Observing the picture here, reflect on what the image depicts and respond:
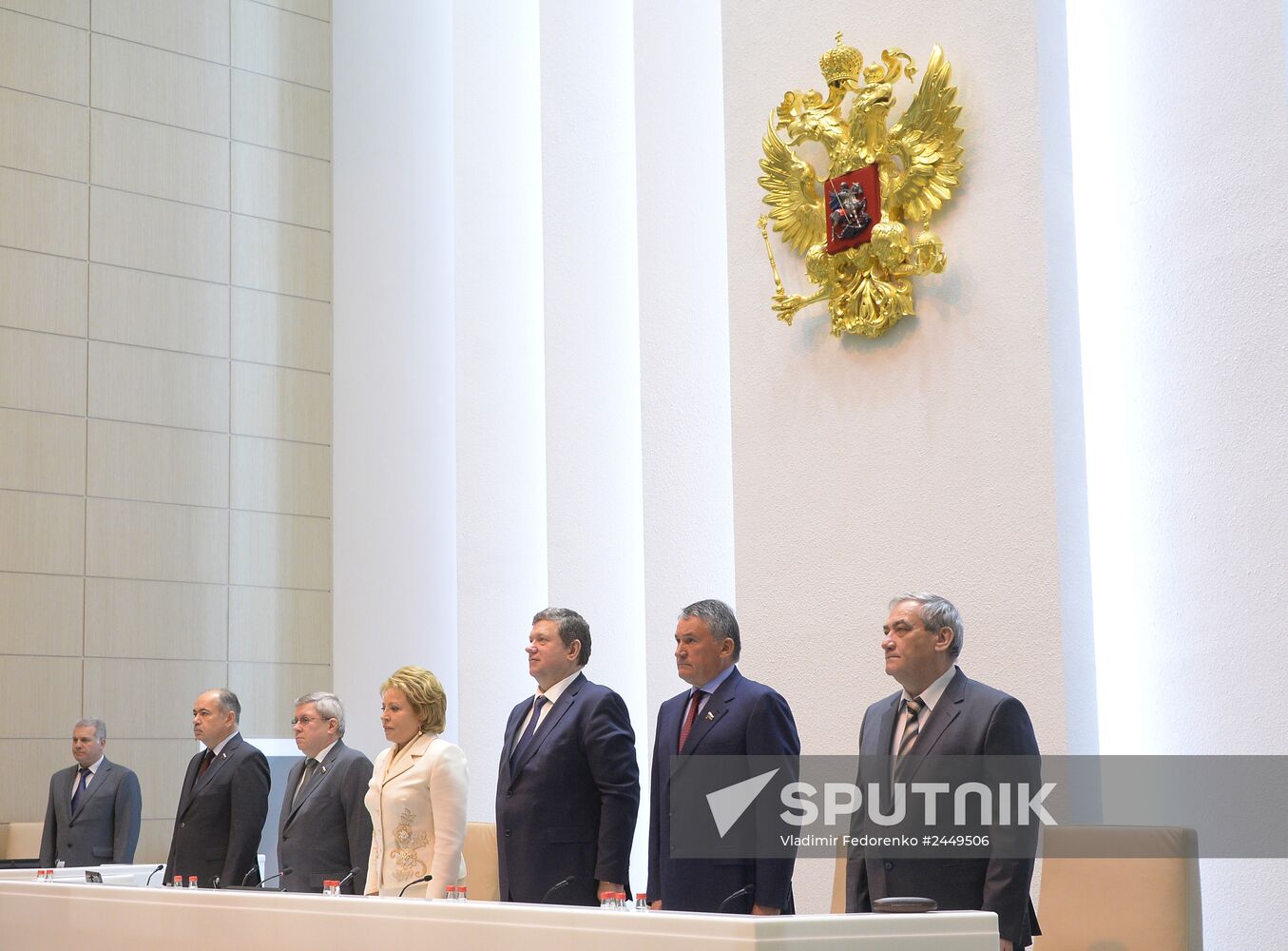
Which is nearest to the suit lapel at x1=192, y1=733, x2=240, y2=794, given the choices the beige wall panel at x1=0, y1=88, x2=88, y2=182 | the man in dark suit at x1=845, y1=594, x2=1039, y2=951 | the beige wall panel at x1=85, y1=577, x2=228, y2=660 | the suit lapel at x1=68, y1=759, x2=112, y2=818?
the suit lapel at x1=68, y1=759, x2=112, y2=818

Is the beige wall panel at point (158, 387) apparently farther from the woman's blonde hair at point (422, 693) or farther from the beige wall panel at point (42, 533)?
the woman's blonde hair at point (422, 693)

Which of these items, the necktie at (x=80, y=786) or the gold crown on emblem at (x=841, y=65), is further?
the necktie at (x=80, y=786)

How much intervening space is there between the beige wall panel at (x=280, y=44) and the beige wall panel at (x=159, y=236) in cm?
107

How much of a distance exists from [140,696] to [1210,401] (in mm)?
6463

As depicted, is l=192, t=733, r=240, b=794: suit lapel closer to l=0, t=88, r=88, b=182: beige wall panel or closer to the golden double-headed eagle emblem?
the golden double-headed eagle emblem

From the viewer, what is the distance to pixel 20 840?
8.57 metres

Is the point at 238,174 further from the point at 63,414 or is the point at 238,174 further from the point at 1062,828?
the point at 1062,828

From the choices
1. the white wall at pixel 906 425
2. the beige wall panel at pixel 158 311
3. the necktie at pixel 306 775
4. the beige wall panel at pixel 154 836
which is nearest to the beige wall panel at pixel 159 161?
the beige wall panel at pixel 158 311

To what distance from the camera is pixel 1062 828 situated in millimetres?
4320

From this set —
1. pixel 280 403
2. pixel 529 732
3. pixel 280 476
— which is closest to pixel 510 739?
pixel 529 732

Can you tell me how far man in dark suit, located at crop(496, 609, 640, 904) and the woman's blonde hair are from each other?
0.28 metres

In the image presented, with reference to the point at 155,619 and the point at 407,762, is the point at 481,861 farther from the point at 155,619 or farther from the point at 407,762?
the point at 155,619

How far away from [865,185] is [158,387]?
521 centimetres

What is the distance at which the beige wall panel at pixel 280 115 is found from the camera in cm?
1009
